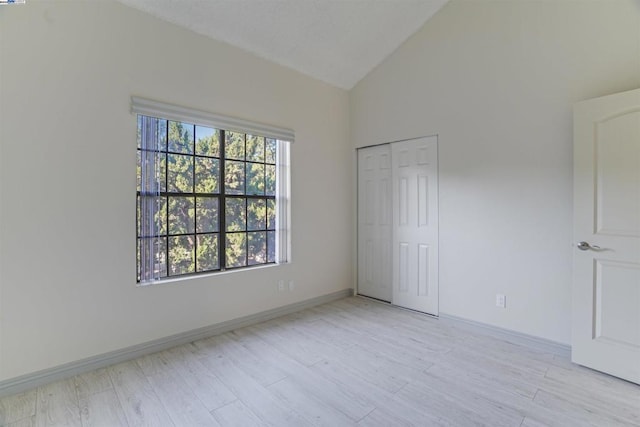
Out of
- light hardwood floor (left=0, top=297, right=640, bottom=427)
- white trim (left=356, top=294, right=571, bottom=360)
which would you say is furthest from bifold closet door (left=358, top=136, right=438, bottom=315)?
light hardwood floor (left=0, top=297, right=640, bottom=427)

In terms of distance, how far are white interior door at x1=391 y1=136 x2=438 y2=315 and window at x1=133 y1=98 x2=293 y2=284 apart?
1.42 metres

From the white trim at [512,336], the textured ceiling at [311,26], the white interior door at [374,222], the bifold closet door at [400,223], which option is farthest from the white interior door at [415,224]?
the textured ceiling at [311,26]

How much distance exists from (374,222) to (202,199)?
7.46 feet

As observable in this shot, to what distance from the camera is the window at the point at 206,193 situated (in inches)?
106

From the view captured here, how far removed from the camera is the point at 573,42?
2600mm

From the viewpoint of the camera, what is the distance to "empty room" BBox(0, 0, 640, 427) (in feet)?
6.91

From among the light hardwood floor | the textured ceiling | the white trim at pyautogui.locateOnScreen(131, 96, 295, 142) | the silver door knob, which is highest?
the textured ceiling

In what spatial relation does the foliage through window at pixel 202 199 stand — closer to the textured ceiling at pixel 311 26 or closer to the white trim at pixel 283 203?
the white trim at pixel 283 203

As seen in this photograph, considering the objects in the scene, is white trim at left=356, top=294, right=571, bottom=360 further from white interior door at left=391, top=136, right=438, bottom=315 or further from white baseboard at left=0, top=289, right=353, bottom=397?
white baseboard at left=0, top=289, right=353, bottom=397

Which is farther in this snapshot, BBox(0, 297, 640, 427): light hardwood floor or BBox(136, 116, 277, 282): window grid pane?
BBox(136, 116, 277, 282): window grid pane

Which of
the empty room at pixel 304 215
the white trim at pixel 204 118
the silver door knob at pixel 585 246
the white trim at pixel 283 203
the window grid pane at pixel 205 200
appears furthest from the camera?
the white trim at pixel 283 203

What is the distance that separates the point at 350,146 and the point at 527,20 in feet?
7.69

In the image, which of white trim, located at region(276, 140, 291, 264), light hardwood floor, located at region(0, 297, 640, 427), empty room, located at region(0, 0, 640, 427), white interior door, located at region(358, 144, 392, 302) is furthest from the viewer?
white interior door, located at region(358, 144, 392, 302)

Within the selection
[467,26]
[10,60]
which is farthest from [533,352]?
[10,60]
